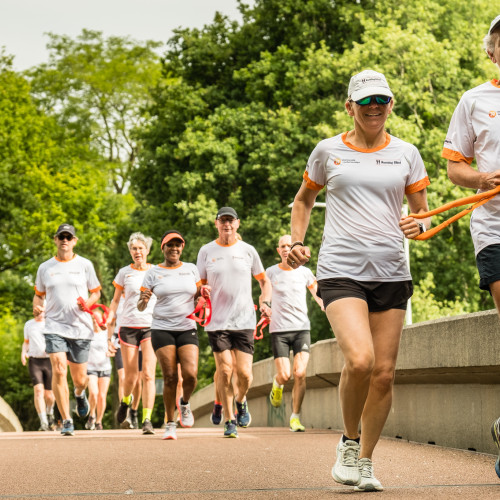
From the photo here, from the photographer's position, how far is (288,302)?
1409 cm

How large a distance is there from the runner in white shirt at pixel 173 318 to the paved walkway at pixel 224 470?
0.79 m

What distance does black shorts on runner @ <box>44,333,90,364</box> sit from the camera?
530 inches

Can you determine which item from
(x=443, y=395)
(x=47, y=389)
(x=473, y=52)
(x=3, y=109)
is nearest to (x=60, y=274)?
(x=443, y=395)

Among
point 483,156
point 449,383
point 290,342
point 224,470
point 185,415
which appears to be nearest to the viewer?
point 483,156

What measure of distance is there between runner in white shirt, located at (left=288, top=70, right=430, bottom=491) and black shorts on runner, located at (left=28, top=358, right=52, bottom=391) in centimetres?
1482

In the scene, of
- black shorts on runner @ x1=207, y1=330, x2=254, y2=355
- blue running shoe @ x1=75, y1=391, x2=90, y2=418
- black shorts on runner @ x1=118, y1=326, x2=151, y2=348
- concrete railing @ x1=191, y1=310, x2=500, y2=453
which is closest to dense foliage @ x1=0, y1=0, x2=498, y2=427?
blue running shoe @ x1=75, y1=391, x2=90, y2=418

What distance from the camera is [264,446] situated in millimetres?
10328

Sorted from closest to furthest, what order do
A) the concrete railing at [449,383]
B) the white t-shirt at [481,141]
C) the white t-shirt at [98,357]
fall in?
1. the white t-shirt at [481,141]
2. the concrete railing at [449,383]
3. the white t-shirt at [98,357]

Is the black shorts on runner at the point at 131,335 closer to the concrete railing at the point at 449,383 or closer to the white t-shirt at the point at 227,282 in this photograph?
the white t-shirt at the point at 227,282

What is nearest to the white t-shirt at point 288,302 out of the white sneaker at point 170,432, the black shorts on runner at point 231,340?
the black shorts on runner at point 231,340

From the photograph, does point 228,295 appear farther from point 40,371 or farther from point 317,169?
point 40,371

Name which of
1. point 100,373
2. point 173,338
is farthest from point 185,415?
point 100,373

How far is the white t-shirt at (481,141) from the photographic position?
550cm

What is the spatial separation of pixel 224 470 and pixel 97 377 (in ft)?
39.4
